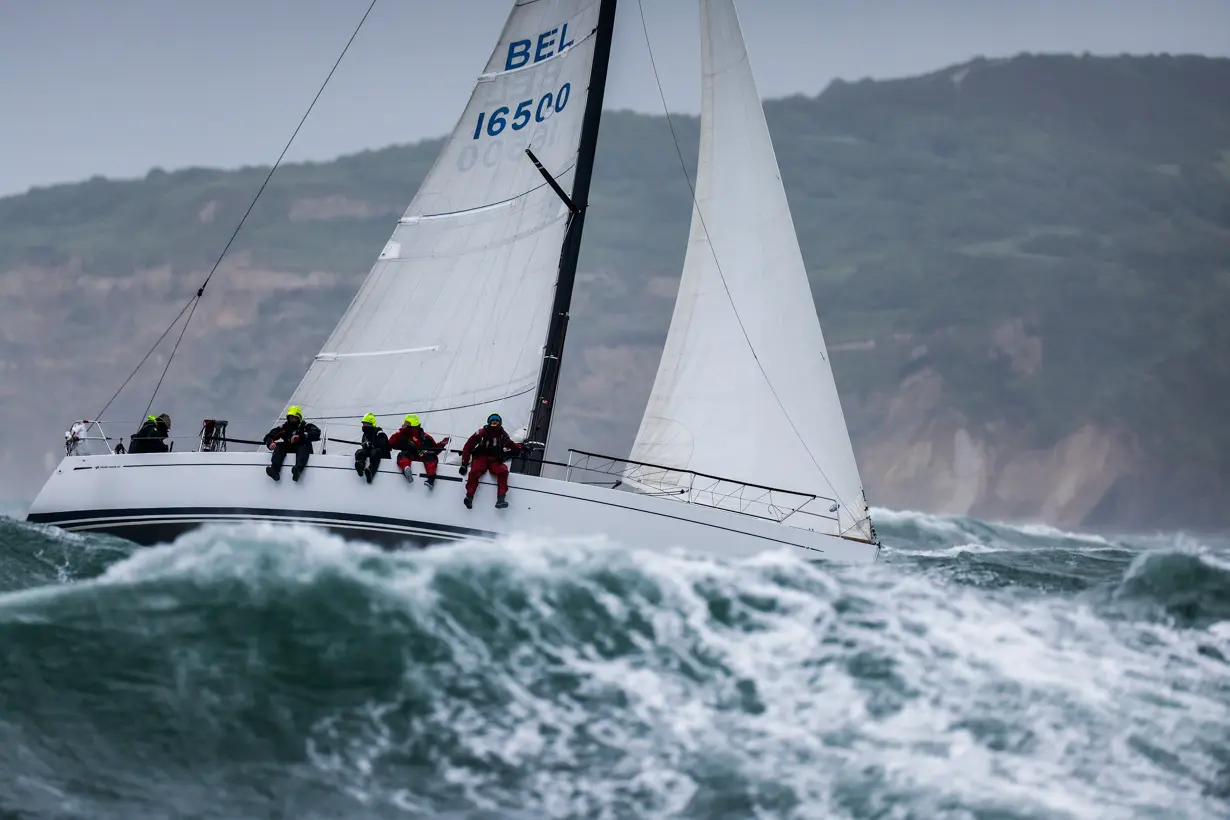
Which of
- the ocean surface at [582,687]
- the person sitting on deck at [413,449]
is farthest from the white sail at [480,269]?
the ocean surface at [582,687]

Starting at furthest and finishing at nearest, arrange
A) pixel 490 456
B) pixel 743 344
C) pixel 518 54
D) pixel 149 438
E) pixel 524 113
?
pixel 518 54 < pixel 524 113 < pixel 743 344 < pixel 149 438 < pixel 490 456

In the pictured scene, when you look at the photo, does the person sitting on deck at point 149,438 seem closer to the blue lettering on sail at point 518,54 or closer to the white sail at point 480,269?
the white sail at point 480,269

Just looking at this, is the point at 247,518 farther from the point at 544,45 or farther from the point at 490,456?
the point at 544,45

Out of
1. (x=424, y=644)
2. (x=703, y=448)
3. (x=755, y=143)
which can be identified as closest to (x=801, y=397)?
(x=703, y=448)

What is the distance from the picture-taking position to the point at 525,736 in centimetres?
958

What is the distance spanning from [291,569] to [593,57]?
8.01 m

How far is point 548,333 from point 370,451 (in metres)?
3.19

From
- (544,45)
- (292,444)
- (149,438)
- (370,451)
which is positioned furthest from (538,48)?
(149,438)

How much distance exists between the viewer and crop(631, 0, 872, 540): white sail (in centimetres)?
1575

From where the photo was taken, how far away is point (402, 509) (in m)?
14.2

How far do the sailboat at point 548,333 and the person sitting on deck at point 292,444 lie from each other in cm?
19

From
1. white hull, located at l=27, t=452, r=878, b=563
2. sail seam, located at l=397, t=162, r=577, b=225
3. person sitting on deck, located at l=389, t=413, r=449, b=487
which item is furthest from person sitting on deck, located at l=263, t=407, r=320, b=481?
sail seam, located at l=397, t=162, r=577, b=225

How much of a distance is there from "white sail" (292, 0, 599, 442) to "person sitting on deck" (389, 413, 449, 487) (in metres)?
1.89

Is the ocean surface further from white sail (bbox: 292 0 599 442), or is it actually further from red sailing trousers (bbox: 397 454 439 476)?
white sail (bbox: 292 0 599 442)
